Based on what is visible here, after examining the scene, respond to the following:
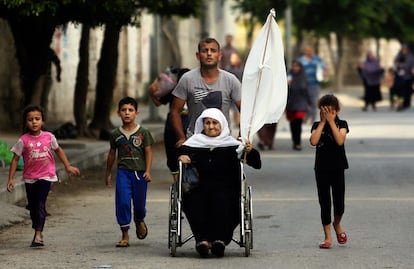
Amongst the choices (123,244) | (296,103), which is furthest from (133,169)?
(296,103)

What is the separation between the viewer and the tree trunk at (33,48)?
19828mm

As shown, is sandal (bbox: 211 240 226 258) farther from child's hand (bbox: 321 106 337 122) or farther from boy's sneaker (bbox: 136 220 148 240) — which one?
child's hand (bbox: 321 106 337 122)

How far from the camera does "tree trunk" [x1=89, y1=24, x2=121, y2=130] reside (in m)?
25.2

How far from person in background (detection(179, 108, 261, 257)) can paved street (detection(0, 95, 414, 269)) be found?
254 millimetres

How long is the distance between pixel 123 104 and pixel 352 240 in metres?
2.30

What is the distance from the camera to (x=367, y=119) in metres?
35.8

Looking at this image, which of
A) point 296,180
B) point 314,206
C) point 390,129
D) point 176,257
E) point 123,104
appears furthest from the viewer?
point 390,129

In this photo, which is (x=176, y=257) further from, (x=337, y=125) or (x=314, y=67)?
(x=314, y=67)

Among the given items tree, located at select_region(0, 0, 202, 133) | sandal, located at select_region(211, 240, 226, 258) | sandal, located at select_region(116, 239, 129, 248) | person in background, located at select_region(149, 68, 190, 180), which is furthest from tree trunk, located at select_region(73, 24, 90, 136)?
sandal, located at select_region(211, 240, 226, 258)

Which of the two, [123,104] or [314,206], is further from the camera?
[314,206]

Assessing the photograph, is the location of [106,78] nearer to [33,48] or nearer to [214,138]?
[33,48]

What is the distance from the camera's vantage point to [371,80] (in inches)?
1619

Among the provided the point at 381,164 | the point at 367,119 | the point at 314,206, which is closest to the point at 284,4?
the point at 367,119

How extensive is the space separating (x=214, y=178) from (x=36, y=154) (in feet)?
5.74
